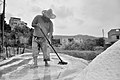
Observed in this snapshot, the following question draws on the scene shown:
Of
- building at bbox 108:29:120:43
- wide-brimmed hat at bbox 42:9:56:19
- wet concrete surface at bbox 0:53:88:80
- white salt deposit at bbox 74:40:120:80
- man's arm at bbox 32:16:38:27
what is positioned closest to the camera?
white salt deposit at bbox 74:40:120:80

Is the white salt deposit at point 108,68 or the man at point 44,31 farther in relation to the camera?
the man at point 44,31

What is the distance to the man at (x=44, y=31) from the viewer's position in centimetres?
360

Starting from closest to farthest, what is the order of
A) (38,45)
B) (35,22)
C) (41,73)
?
(41,73)
(35,22)
(38,45)

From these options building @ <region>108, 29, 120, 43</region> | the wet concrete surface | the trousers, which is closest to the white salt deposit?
the wet concrete surface

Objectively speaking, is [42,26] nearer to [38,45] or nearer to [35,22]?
[35,22]

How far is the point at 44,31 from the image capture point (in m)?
3.71

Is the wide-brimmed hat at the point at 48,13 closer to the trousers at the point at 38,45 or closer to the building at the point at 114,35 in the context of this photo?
the trousers at the point at 38,45

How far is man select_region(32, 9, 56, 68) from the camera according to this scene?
142 inches

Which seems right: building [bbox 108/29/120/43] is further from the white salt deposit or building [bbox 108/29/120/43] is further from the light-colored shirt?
the white salt deposit

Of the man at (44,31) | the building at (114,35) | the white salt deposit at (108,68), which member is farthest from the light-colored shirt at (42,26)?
the building at (114,35)

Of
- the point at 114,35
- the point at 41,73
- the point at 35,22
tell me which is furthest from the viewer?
the point at 114,35

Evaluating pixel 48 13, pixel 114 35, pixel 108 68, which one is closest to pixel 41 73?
pixel 48 13

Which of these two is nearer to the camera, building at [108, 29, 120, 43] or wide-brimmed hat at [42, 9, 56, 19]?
wide-brimmed hat at [42, 9, 56, 19]

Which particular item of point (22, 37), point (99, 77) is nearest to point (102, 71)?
point (99, 77)
